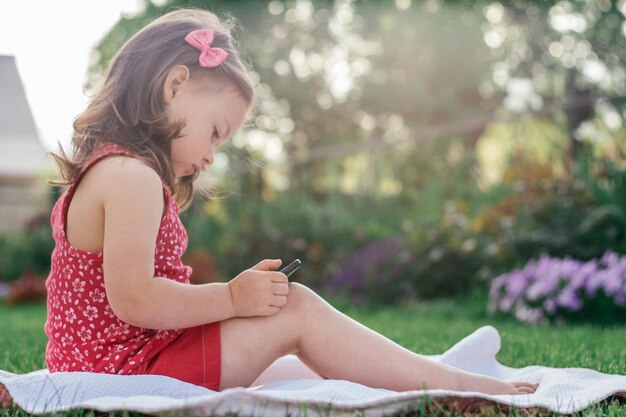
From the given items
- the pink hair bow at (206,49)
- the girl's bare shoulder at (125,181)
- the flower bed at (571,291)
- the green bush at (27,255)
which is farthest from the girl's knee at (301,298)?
the green bush at (27,255)

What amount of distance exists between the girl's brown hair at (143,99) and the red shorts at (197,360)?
0.45 meters

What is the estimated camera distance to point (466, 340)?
2535mm

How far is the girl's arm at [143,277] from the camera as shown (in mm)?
1830

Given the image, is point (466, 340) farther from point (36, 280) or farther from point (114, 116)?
point (36, 280)

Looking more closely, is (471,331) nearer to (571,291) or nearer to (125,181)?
(571,291)

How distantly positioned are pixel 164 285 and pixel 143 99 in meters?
0.57

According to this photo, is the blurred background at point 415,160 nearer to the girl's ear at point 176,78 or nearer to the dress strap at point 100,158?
the girl's ear at point 176,78

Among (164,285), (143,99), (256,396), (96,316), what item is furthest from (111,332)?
(143,99)

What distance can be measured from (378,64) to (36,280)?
8.05 metres

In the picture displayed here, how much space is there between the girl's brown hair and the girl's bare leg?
500 millimetres

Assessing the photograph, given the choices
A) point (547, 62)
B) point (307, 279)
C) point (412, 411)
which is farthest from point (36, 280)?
point (547, 62)

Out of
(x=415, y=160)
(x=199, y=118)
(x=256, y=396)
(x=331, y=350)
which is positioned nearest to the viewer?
(x=256, y=396)

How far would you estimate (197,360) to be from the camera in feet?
6.35

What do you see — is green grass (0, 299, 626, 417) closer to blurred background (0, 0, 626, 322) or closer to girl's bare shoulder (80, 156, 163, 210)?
blurred background (0, 0, 626, 322)
